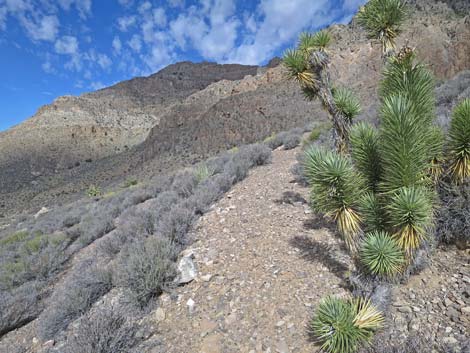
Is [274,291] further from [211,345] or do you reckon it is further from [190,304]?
[190,304]

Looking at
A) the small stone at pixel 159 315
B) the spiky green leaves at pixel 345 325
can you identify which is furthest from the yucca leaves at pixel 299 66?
the small stone at pixel 159 315

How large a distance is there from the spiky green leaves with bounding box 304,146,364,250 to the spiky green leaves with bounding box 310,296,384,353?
84cm

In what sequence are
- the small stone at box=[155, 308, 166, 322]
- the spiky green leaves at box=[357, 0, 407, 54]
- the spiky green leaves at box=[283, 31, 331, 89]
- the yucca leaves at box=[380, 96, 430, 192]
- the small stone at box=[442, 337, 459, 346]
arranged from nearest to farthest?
the small stone at box=[442, 337, 459, 346]
the yucca leaves at box=[380, 96, 430, 192]
the small stone at box=[155, 308, 166, 322]
the spiky green leaves at box=[357, 0, 407, 54]
the spiky green leaves at box=[283, 31, 331, 89]

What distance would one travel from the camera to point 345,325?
283 centimetres

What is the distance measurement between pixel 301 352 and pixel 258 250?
2.00 metres

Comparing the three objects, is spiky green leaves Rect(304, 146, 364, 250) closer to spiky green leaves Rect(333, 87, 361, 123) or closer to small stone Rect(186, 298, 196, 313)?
spiky green leaves Rect(333, 87, 361, 123)

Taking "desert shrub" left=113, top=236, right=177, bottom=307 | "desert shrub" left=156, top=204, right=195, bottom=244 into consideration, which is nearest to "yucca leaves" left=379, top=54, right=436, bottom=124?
"desert shrub" left=113, top=236, right=177, bottom=307

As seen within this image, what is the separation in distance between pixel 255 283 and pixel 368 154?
2.38 metres

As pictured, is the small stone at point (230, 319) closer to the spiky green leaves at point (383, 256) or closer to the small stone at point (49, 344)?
the spiky green leaves at point (383, 256)

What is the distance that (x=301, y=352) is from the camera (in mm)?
3061

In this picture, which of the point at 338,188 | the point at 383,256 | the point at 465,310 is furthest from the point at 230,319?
the point at 465,310

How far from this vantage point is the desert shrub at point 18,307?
17.3 feet

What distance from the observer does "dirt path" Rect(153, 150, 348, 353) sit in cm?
342

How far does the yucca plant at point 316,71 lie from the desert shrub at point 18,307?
6410 millimetres
